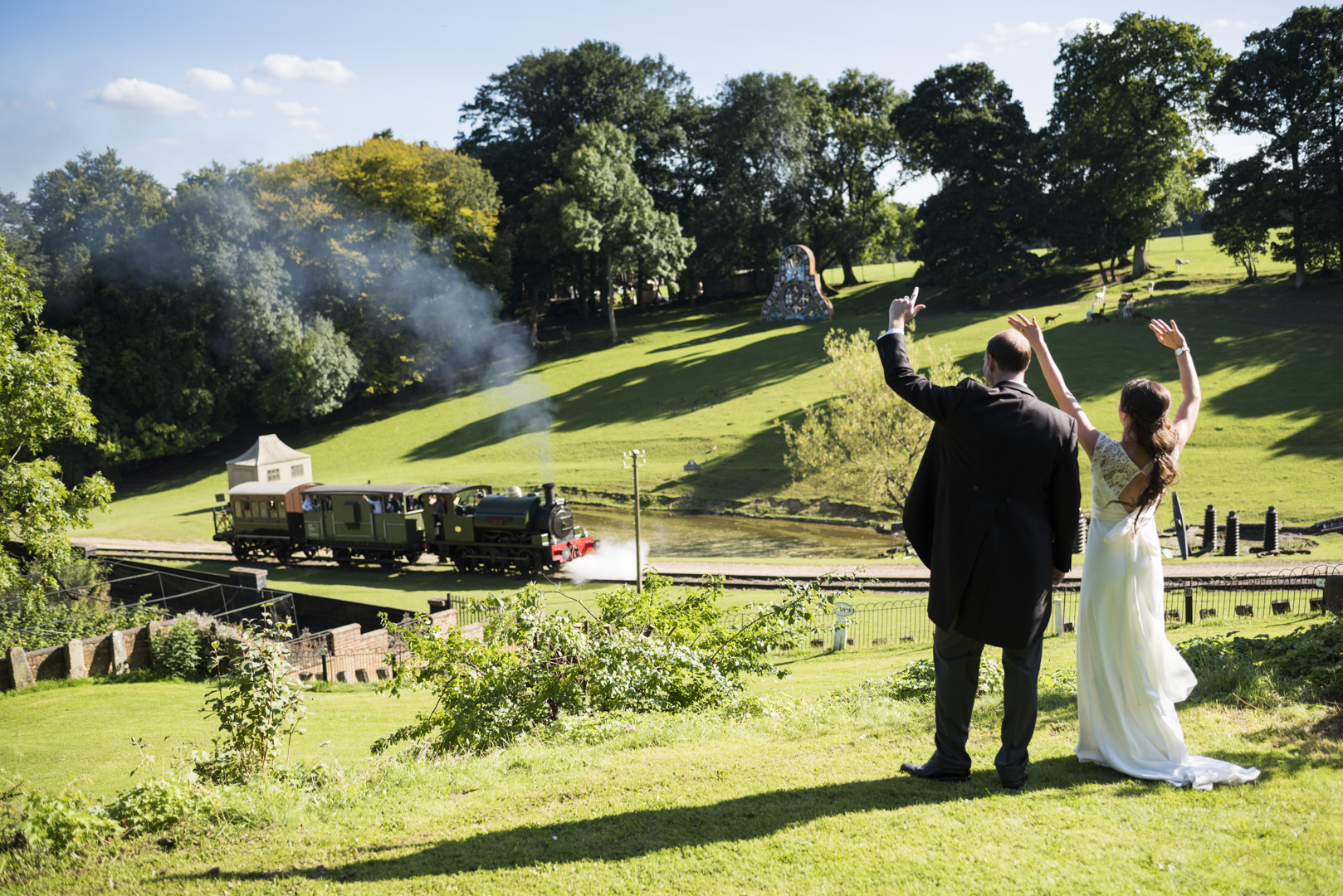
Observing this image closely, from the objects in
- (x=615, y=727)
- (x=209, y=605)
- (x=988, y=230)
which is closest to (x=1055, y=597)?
(x=615, y=727)

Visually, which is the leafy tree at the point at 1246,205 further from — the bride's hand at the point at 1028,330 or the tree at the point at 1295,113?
the bride's hand at the point at 1028,330

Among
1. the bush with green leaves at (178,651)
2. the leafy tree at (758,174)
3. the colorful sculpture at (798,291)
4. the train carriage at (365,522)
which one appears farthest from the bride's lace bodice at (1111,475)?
the leafy tree at (758,174)

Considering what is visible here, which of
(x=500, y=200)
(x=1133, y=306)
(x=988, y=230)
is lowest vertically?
(x=1133, y=306)

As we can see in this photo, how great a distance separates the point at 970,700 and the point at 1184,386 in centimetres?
226

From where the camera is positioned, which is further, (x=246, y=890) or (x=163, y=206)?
(x=163, y=206)

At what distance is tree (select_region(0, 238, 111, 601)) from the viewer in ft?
52.5

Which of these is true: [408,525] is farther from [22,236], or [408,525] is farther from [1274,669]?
[22,236]

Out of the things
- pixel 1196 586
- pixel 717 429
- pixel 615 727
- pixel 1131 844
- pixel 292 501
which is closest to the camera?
pixel 1131 844

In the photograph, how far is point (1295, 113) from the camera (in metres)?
42.9

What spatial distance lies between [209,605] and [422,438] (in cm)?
2326

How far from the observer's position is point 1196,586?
17781mm

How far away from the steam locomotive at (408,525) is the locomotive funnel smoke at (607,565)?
13.4 inches

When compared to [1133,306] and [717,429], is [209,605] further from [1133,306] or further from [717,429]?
[1133,306]

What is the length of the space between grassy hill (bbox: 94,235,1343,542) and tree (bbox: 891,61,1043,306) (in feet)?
9.61
